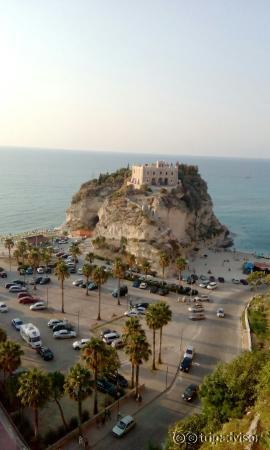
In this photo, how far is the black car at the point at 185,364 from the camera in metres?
35.3

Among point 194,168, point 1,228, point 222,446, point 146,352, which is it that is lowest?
point 1,228

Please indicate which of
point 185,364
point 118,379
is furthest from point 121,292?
point 118,379

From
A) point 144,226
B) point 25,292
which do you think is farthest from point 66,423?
point 144,226

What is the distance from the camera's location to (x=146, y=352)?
29.1 meters

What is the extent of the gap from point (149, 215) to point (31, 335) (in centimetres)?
4002

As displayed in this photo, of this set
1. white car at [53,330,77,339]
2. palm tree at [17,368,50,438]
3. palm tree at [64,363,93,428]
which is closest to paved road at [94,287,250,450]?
palm tree at [64,363,93,428]

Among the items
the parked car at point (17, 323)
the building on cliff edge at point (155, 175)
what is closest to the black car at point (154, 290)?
the parked car at point (17, 323)

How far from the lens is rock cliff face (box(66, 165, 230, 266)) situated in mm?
71938

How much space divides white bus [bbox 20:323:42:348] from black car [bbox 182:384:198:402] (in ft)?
49.8

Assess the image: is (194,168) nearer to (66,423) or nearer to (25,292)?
(25,292)

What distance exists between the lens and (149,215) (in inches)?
2913

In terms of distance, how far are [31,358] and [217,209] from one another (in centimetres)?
12523

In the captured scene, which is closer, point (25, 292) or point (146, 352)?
point (146, 352)

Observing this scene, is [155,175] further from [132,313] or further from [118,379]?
[118,379]
